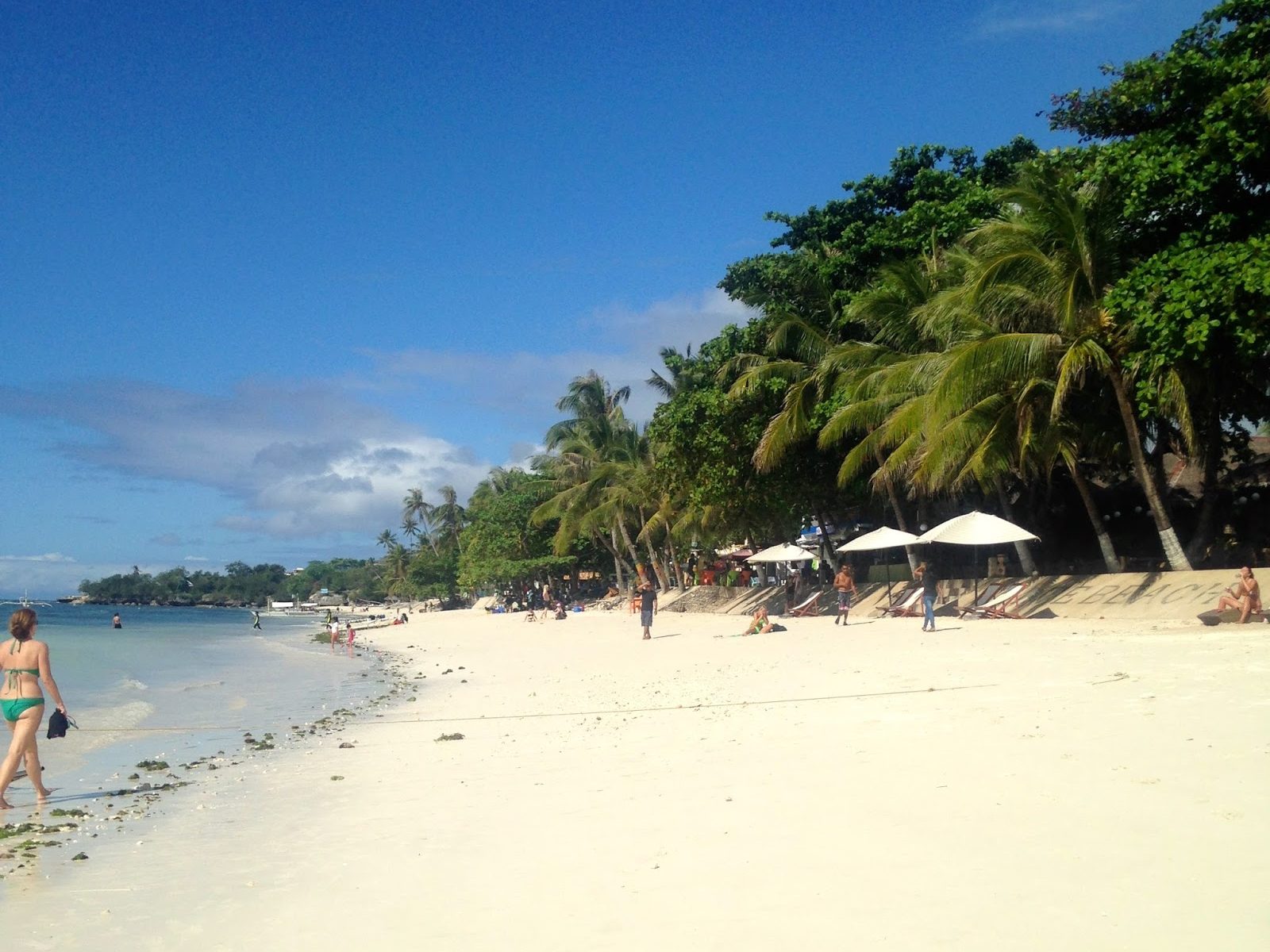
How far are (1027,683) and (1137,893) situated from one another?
5.45m

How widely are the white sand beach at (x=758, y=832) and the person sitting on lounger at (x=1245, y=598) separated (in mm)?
2604

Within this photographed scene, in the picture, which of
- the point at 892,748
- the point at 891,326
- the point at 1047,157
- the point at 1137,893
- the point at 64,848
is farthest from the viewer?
the point at 891,326

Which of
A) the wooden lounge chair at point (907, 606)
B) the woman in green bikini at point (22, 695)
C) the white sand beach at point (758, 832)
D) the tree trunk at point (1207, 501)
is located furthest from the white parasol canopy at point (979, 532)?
the woman in green bikini at point (22, 695)

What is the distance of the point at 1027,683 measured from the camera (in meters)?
9.17

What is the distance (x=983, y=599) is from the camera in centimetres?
1952

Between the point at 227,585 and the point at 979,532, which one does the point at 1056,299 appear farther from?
the point at 227,585

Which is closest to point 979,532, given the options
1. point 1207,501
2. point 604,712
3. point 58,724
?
point 1207,501

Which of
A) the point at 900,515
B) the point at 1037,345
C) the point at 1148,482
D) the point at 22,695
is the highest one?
the point at 1037,345

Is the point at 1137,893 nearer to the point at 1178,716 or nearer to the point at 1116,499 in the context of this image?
the point at 1178,716

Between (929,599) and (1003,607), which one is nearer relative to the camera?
(929,599)

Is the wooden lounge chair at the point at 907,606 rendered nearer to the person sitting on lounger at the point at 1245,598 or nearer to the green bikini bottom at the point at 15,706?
the person sitting on lounger at the point at 1245,598

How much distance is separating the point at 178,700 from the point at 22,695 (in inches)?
453

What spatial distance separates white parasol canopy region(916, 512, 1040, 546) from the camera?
18.7 m

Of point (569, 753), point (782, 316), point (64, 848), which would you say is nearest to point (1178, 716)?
point (569, 753)
